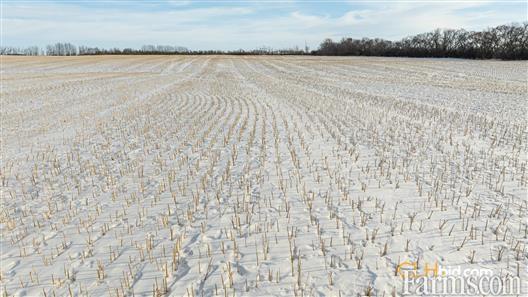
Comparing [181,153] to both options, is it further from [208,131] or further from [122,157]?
[208,131]

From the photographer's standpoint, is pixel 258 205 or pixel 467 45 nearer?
pixel 258 205

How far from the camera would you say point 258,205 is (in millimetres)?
6266

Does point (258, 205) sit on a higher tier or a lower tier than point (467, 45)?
lower

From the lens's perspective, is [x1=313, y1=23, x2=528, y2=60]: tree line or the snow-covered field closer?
the snow-covered field

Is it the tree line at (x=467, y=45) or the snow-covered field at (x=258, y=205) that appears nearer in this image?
the snow-covered field at (x=258, y=205)

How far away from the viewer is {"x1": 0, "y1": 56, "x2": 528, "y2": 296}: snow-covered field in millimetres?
4312

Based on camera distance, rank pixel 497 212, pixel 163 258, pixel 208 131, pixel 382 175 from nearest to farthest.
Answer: pixel 163 258, pixel 497 212, pixel 382 175, pixel 208 131

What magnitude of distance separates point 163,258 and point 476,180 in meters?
6.85

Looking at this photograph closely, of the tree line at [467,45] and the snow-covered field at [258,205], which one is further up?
the tree line at [467,45]

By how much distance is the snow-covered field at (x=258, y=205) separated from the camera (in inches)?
170

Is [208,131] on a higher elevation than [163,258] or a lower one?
higher

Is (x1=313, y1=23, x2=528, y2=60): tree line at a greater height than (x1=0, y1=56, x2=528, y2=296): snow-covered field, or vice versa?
(x1=313, y1=23, x2=528, y2=60): tree line

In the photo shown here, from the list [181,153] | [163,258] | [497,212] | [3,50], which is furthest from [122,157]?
[3,50]

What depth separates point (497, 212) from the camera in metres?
5.57
